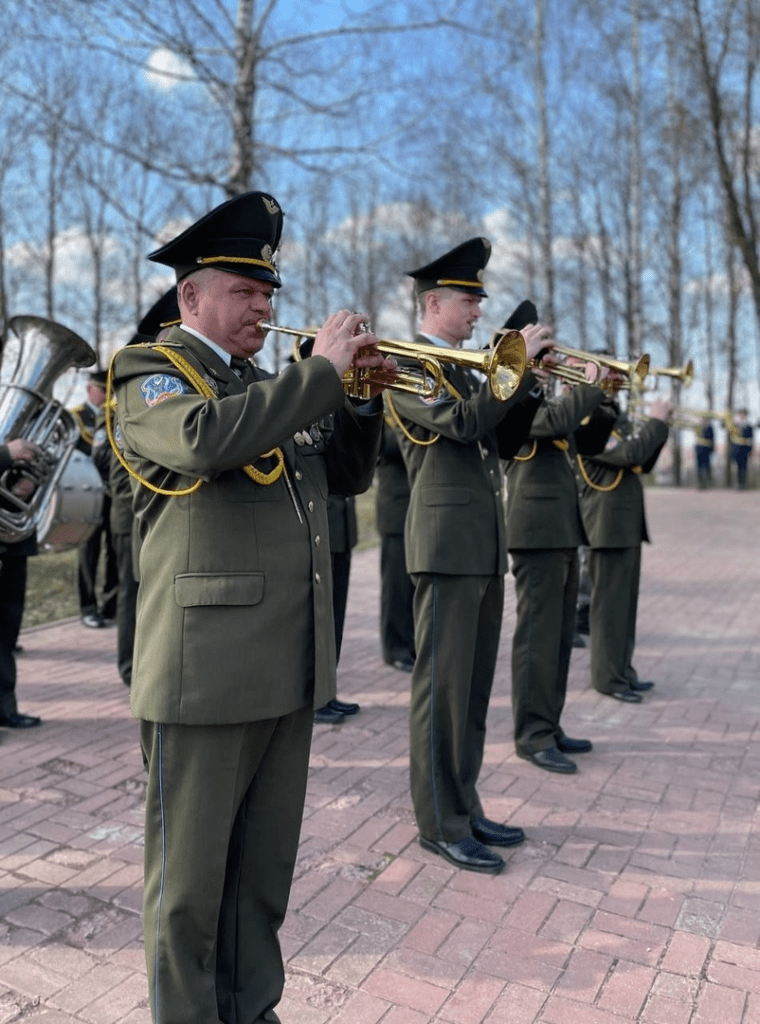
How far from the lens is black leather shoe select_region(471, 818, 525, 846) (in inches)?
141

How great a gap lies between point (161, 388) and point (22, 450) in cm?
283

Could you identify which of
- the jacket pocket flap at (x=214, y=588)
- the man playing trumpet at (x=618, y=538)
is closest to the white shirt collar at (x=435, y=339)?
the jacket pocket flap at (x=214, y=588)

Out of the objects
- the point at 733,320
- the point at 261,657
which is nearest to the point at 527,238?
the point at 733,320

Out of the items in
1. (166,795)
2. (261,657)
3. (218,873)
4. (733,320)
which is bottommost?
(218,873)

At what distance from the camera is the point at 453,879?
3342 millimetres

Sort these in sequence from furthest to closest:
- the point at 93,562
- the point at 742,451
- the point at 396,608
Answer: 1. the point at 742,451
2. the point at 93,562
3. the point at 396,608

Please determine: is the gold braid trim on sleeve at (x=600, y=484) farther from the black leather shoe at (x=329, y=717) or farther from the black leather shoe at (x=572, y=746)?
the black leather shoe at (x=329, y=717)

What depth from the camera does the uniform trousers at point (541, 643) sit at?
14.6ft

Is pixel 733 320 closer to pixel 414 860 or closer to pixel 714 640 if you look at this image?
pixel 714 640

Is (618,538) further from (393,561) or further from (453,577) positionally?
(453,577)

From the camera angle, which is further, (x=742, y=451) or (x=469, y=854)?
(x=742, y=451)

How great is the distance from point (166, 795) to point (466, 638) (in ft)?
5.28

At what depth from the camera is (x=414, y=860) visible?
11.4 feet

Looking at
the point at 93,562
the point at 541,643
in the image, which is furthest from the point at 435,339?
the point at 93,562
